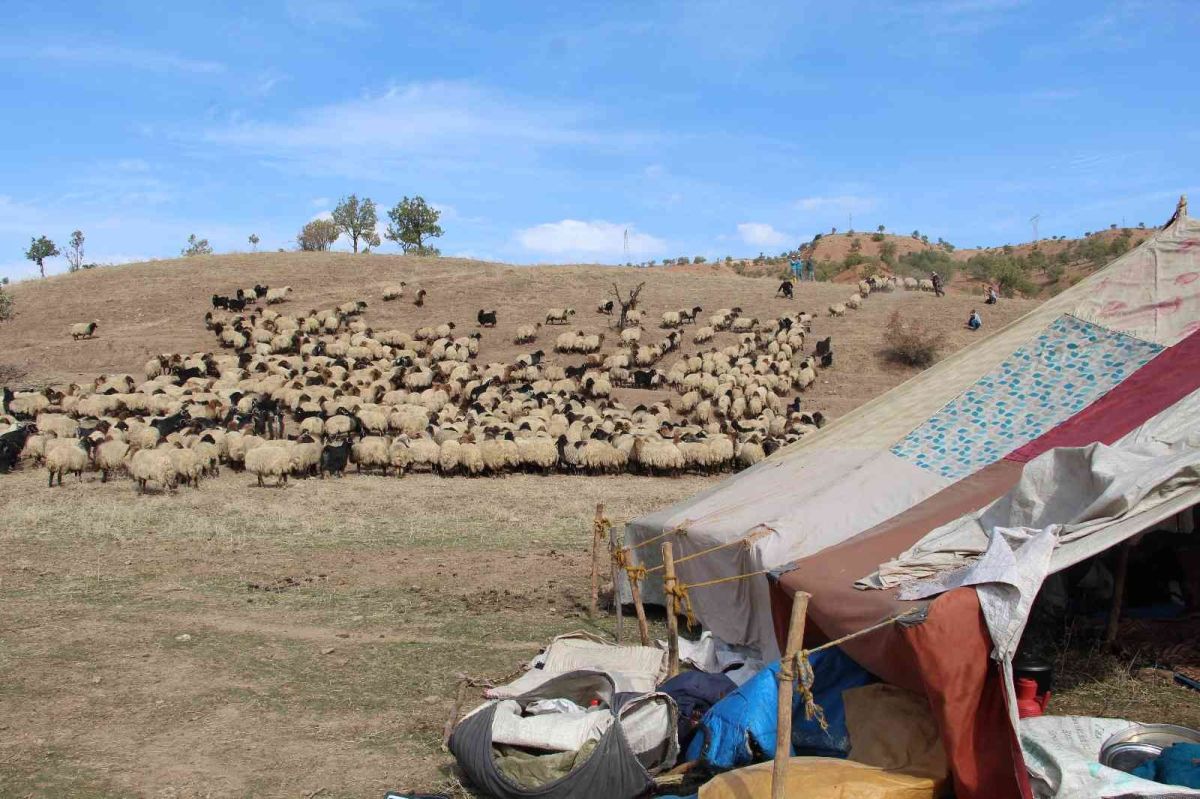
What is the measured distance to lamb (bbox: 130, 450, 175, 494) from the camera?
1731cm

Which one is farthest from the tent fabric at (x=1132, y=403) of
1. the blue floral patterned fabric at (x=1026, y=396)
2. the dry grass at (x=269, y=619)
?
the dry grass at (x=269, y=619)

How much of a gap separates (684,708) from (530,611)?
4378mm

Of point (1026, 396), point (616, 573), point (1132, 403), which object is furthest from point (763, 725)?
point (1026, 396)

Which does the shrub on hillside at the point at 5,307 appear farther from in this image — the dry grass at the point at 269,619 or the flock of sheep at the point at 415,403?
the dry grass at the point at 269,619

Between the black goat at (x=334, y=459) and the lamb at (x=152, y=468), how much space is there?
10.4 ft

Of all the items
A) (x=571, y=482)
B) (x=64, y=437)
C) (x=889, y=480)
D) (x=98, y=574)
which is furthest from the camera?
(x=64, y=437)

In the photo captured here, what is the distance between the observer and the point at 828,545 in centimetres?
794

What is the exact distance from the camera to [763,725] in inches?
232

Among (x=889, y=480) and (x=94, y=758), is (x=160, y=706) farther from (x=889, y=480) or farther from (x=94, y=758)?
(x=889, y=480)

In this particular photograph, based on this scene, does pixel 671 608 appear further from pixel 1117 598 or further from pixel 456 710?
pixel 1117 598

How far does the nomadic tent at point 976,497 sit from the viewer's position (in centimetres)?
518

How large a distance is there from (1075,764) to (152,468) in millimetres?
16061

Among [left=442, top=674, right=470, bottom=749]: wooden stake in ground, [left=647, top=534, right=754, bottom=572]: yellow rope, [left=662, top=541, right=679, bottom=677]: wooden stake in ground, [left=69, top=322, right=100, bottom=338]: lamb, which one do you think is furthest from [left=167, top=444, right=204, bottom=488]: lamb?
[left=69, top=322, right=100, bottom=338]: lamb

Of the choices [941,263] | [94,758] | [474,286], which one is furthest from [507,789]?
[941,263]
